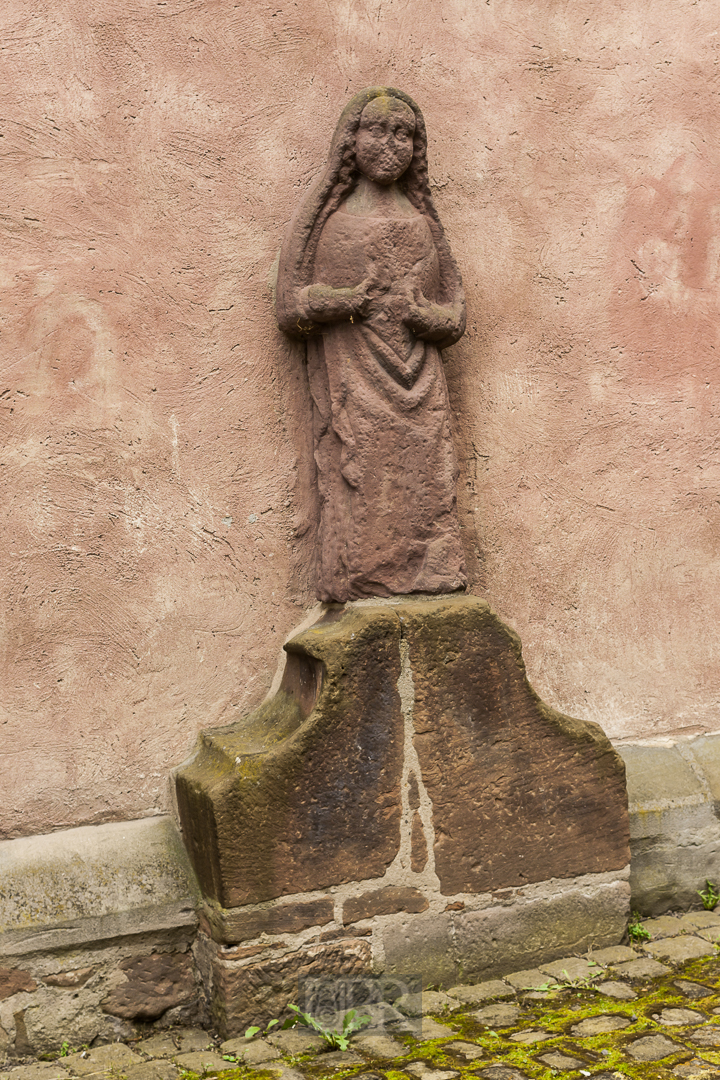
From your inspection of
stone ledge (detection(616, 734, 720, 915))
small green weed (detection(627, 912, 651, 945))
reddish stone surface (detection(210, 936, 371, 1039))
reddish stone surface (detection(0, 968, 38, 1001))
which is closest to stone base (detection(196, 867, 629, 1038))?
reddish stone surface (detection(210, 936, 371, 1039))

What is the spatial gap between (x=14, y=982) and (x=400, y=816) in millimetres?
1176

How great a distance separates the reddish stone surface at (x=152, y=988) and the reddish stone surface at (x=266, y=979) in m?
0.14

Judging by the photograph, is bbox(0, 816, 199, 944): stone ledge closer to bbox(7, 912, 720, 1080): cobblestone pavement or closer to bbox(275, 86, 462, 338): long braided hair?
bbox(7, 912, 720, 1080): cobblestone pavement

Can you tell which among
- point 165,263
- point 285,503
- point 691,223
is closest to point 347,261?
point 165,263

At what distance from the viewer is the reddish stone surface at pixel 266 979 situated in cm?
298

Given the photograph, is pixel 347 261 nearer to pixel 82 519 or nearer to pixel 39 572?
pixel 82 519

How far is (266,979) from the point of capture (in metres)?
3.01

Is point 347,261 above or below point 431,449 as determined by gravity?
above

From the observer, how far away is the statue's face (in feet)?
10.8

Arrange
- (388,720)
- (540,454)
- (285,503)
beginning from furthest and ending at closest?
1. (540,454)
2. (285,503)
3. (388,720)

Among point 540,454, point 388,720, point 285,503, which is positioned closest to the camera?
point 388,720

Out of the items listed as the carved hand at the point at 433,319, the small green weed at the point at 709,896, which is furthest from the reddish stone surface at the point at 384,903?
the carved hand at the point at 433,319

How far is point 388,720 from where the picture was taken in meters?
3.15

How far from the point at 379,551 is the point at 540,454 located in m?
0.88
